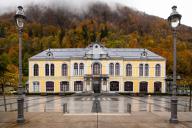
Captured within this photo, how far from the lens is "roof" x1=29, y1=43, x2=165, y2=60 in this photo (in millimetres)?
66062

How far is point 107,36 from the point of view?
11962 centimetres

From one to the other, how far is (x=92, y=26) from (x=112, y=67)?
77626 mm

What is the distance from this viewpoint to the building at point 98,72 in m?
65.8

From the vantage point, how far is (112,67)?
217 ft

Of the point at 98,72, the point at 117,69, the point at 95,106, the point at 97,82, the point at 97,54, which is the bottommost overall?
the point at 97,82

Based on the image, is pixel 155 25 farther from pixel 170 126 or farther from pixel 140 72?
pixel 170 126

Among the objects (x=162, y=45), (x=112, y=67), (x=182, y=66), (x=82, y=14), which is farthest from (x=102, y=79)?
(x=82, y=14)

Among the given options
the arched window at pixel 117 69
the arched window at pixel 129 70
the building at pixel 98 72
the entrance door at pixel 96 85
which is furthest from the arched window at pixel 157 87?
the entrance door at pixel 96 85

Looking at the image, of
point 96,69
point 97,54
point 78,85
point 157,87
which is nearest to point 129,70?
point 157,87

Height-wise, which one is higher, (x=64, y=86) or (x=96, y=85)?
(x=96, y=85)

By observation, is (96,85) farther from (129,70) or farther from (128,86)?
(129,70)

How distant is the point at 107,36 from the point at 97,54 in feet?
179

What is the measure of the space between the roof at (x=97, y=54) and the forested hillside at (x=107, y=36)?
8.14 m

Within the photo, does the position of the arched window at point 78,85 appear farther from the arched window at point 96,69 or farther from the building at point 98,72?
the arched window at point 96,69
